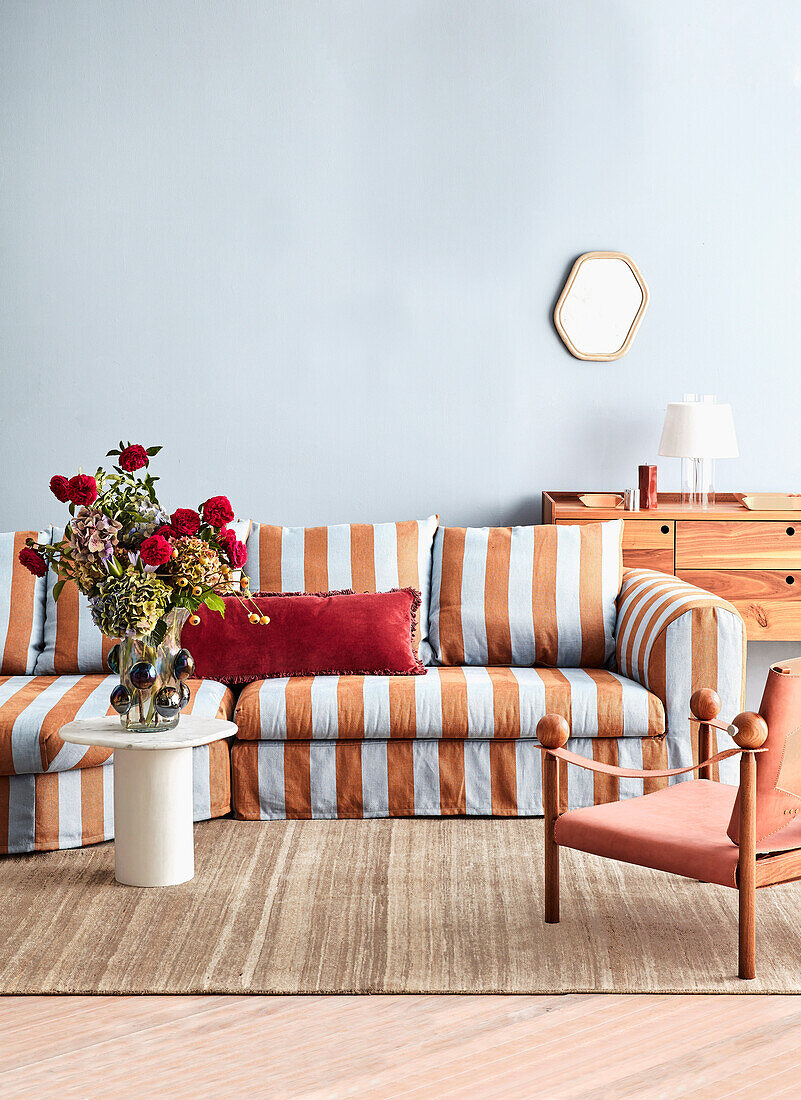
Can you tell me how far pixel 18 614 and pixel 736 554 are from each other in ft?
8.08

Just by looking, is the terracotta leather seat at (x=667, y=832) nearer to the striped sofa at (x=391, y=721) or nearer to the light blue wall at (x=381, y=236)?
the striped sofa at (x=391, y=721)

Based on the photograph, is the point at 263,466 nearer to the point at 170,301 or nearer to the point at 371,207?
the point at 170,301

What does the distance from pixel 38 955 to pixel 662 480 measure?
2.93 metres

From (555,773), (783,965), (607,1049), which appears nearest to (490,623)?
(555,773)

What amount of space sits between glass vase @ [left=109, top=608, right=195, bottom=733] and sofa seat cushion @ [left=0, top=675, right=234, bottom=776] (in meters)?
0.27

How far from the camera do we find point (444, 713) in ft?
10.1

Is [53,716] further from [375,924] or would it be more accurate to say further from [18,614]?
[375,924]

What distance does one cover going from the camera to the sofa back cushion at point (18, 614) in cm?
344

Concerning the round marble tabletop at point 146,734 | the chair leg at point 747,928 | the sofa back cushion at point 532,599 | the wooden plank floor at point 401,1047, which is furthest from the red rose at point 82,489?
the chair leg at point 747,928

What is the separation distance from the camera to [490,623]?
3520mm

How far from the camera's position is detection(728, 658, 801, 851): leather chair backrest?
209cm

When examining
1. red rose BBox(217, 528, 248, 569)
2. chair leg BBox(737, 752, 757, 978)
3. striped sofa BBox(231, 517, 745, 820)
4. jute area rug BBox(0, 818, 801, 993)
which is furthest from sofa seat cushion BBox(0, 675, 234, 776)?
chair leg BBox(737, 752, 757, 978)

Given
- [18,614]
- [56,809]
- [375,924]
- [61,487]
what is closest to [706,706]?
[375,924]

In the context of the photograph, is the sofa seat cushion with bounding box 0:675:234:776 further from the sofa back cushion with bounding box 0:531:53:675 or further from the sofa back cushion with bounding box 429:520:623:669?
the sofa back cushion with bounding box 429:520:623:669
